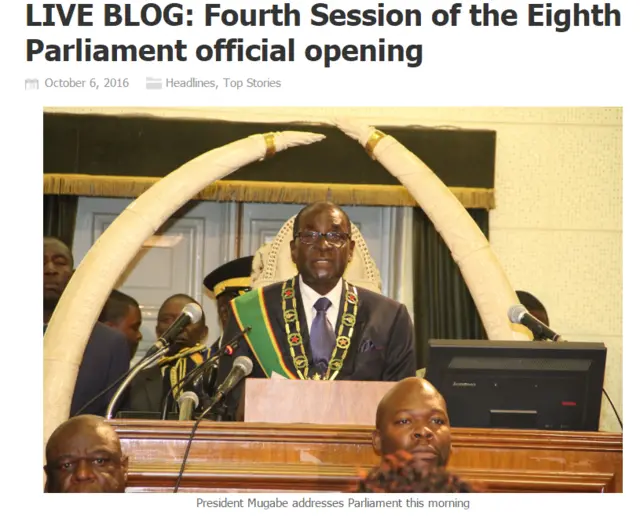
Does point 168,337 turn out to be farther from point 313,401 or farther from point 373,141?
point 373,141

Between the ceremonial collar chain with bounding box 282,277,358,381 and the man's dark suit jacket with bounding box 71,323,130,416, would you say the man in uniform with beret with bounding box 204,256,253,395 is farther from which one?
the ceremonial collar chain with bounding box 282,277,358,381

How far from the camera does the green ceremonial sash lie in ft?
12.7

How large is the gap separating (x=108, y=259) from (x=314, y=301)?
4.42ft

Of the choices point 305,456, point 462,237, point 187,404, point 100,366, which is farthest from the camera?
point 462,237

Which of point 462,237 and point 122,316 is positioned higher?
point 462,237

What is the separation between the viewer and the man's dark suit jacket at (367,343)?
3.87 metres

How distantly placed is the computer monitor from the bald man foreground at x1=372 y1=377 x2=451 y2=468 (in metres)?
0.23

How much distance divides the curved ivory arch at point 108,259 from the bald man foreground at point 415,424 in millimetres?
1591

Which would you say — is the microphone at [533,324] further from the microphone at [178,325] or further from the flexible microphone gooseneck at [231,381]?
the microphone at [178,325]

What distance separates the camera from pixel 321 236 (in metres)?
3.87

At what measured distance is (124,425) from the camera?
10.2ft

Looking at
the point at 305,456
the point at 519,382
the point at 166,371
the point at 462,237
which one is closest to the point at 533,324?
the point at 519,382

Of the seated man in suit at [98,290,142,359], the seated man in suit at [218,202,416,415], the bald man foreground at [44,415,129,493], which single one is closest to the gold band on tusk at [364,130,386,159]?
the seated man in suit at [98,290,142,359]
